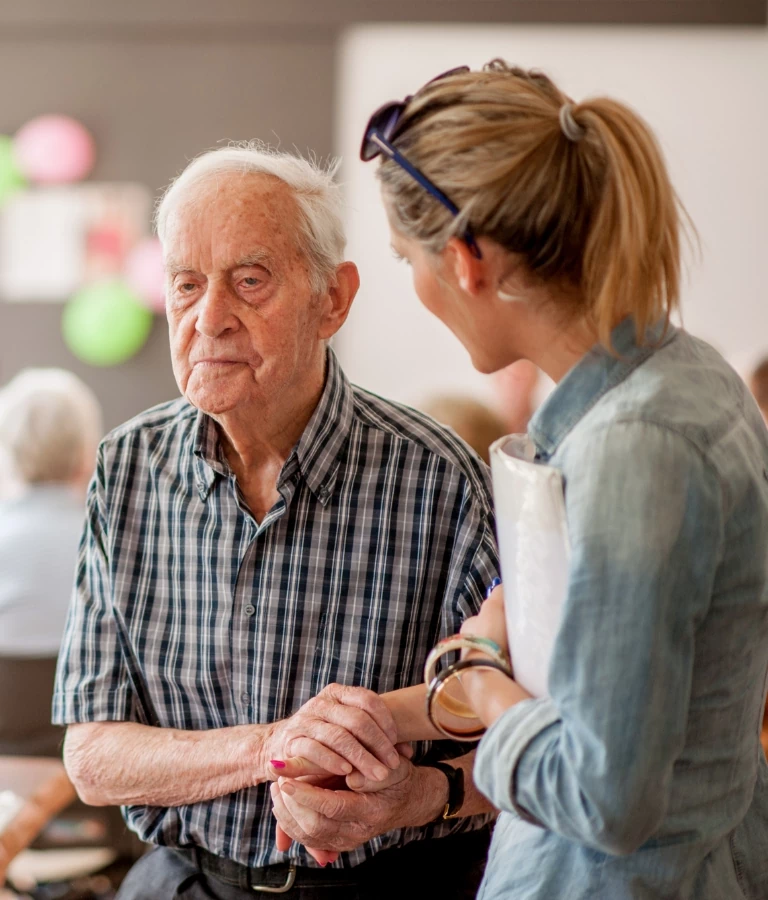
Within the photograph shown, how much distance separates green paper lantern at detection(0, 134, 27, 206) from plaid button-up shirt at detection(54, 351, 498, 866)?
11.0 feet

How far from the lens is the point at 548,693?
34.4 inches

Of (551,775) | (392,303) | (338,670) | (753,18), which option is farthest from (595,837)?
(753,18)

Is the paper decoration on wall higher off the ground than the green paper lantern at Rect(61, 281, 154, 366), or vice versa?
the paper decoration on wall

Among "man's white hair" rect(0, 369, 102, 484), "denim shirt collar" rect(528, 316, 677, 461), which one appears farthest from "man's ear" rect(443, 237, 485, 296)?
"man's white hair" rect(0, 369, 102, 484)

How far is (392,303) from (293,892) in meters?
3.32

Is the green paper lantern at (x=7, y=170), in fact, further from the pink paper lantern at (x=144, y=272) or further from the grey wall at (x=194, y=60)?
the pink paper lantern at (x=144, y=272)

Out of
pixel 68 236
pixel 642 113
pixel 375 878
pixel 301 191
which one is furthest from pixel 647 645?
pixel 68 236

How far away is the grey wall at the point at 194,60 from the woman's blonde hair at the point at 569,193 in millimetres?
3588

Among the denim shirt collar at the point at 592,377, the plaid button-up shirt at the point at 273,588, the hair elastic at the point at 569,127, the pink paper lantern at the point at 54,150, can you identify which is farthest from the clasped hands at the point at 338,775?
the pink paper lantern at the point at 54,150

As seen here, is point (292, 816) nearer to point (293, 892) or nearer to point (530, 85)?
point (293, 892)

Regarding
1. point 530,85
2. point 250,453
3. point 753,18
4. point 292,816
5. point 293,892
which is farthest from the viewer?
point 753,18

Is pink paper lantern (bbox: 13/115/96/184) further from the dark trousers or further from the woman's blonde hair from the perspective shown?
the woman's blonde hair

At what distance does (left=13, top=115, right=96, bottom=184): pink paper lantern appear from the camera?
14.5 ft

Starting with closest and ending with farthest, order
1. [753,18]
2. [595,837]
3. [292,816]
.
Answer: [595,837], [292,816], [753,18]
